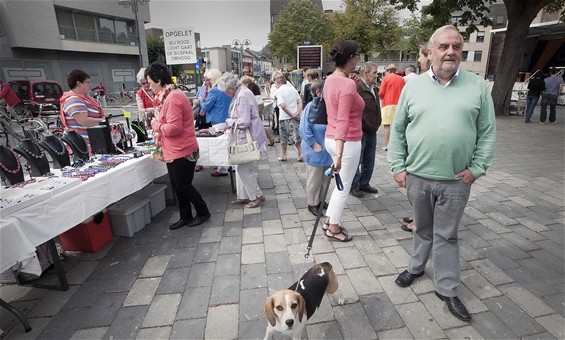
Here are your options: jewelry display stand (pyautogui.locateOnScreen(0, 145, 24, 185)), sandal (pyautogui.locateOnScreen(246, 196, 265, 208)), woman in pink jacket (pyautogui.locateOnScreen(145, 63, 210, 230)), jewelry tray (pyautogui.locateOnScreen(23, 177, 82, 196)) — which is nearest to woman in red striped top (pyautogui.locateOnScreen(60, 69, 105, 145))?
woman in pink jacket (pyautogui.locateOnScreen(145, 63, 210, 230))

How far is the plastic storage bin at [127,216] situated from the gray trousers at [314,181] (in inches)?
79.5

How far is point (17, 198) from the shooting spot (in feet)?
7.19

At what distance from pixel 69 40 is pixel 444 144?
2843cm

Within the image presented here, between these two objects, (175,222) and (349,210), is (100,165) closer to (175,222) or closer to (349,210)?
(175,222)

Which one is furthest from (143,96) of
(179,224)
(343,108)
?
(343,108)

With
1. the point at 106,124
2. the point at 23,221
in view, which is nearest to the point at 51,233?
the point at 23,221

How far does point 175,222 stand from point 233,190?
1164 millimetres

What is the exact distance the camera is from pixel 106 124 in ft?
11.5

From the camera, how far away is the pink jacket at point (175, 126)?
312cm

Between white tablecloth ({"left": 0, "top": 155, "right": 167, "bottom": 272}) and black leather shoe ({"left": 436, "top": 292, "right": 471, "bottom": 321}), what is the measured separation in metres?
3.03

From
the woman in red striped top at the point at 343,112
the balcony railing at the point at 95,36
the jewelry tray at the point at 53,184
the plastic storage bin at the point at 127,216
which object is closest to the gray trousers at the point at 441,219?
the woman in red striped top at the point at 343,112

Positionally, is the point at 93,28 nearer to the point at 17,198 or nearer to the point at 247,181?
the point at 247,181

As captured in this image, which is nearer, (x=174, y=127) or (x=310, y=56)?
(x=174, y=127)

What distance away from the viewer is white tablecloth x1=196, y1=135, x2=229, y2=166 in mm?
4208
